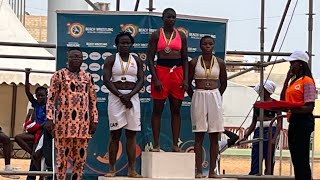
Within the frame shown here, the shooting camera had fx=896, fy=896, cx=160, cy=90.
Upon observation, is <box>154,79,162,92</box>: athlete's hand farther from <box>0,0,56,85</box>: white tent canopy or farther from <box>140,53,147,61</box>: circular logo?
<box>0,0,56,85</box>: white tent canopy

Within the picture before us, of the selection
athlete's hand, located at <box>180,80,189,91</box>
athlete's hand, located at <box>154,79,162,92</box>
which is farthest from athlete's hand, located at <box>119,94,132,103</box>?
athlete's hand, located at <box>180,80,189,91</box>

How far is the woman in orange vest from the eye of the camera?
9867mm

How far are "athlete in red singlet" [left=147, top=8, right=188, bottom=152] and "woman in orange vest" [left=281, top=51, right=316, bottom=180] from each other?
1.25m

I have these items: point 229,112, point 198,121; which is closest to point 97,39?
point 198,121

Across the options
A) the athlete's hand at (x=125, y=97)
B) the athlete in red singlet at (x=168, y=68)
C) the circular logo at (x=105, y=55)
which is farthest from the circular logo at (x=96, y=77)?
the athlete's hand at (x=125, y=97)

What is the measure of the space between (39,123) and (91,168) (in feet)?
4.17

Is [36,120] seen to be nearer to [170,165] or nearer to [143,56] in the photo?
[143,56]

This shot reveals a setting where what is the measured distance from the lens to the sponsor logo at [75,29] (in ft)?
35.9

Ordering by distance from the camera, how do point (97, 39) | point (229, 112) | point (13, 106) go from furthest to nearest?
point (229, 112) → point (13, 106) → point (97, 39)

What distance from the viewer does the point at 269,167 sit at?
12.4 metres

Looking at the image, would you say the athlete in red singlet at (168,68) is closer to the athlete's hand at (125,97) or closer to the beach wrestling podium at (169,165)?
the beach wrestling podium at (169,165)

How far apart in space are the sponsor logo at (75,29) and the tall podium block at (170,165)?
1.73 m

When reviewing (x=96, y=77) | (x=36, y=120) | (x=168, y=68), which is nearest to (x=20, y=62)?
(x=36, y=120)

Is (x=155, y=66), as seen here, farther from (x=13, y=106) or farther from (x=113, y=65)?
(x=13, y=106)
